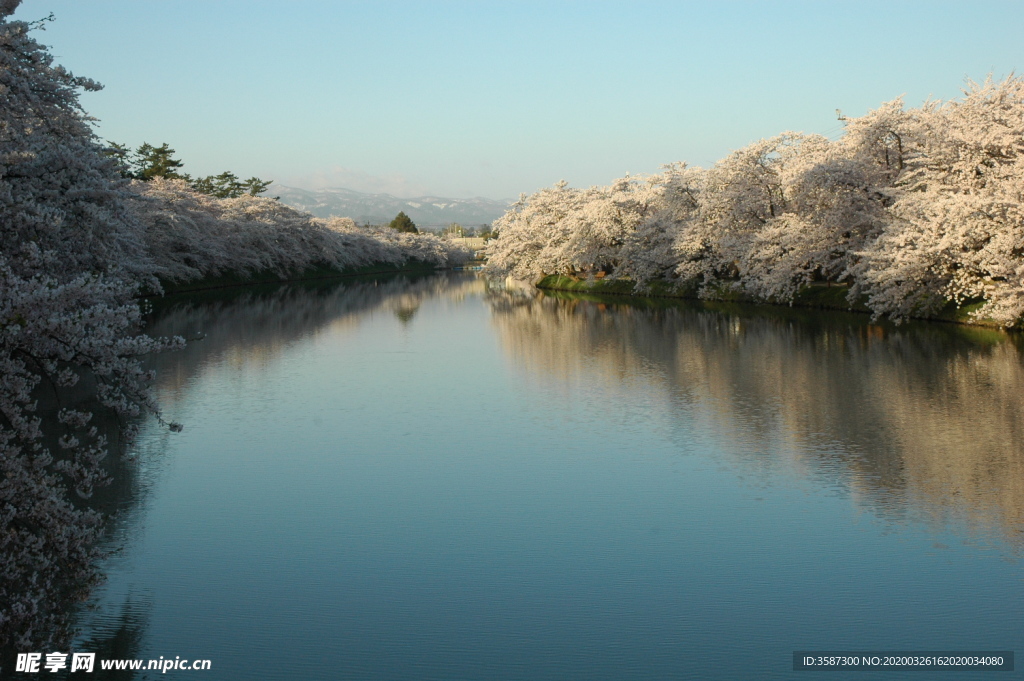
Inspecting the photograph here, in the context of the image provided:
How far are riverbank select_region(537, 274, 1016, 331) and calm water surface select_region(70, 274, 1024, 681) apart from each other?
393 inches

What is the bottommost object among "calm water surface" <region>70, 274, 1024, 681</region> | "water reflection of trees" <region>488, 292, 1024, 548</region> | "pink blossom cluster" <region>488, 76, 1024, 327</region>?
"calm water surface" <region>70, 274, 1024, 681</region>

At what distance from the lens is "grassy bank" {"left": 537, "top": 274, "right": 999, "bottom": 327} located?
30.9m

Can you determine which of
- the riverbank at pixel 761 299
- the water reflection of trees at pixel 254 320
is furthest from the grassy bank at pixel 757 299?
the water reflection of trees at pixel 254 320

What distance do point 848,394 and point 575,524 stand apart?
9470 millimetres

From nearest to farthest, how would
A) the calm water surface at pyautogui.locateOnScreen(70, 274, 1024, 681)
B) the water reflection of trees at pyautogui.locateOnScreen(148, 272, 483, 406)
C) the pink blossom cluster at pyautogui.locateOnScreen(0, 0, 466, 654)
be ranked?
the pink blossom cluster at pyautogui.locateOnScreen(0, 0, 466, 654) → the calm water surface at pyautogui.locateOnScreen(70, 274, 1024, 681) → the water reflection of trees at pyautogui.locateOnScreen(148, 272, 483, 406)

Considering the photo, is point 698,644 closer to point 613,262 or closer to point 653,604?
point 653,604

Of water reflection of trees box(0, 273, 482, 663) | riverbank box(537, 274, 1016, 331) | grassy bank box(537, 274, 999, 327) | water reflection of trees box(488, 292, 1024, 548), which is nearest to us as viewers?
water reflection of trees box(0, 273, 482, 663)

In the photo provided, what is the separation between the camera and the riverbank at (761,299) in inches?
1212

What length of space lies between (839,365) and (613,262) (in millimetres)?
41185

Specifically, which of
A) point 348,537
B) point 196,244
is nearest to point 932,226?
point 348,537

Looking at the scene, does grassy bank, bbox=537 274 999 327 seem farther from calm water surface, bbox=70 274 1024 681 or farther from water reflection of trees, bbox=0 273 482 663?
calm water surface, bbox=70 274 1024 681

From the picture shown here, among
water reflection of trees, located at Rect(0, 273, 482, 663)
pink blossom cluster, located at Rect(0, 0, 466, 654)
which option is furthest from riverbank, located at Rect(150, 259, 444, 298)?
pink blossom cluster, located at Rect(0, 0, 466, 654)

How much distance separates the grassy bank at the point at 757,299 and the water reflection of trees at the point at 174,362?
773 centimetres

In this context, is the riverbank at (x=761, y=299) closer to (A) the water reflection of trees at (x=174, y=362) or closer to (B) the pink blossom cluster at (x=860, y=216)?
(B) the pink blossom cluster at (x=860, y=216)
